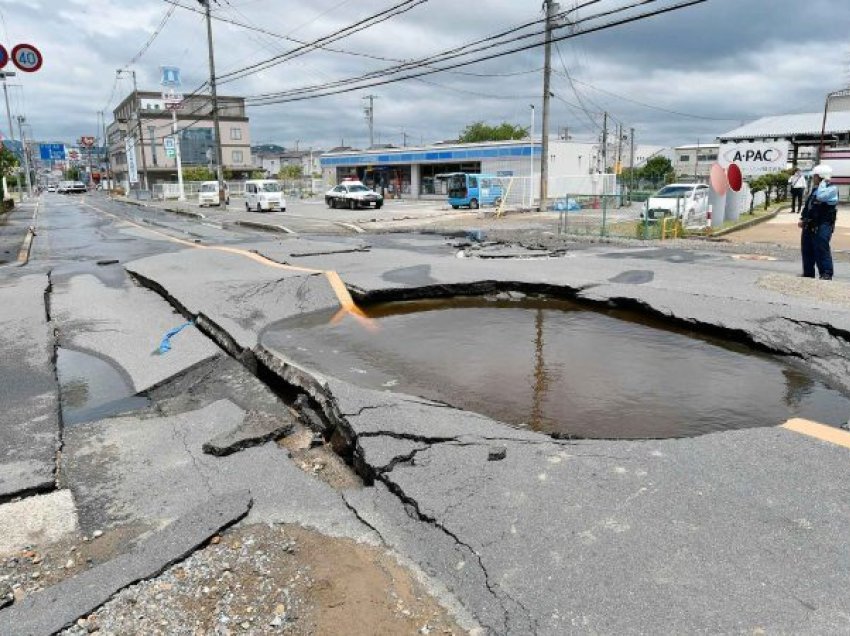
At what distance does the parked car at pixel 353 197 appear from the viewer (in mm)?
35831

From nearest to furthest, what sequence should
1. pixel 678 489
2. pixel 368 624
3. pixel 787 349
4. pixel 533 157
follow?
pixel 368 624 < pixel 678 489 < pixel 787 349 < pixel 533 157

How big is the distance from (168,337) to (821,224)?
959 centimetres

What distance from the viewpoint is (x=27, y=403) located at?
5098 mm

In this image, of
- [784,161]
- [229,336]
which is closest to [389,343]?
[229,336]

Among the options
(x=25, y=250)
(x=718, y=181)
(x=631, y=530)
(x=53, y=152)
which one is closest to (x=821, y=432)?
(x=631, y=530)

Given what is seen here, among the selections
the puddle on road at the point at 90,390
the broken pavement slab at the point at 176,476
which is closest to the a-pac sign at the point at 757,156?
the puddle on road at the point at 90,390

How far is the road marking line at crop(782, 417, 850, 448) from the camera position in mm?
3854

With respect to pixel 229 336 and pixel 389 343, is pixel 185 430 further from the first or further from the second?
pixel 389 343

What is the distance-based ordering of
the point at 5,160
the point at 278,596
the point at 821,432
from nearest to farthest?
the point at 278,596 < the point at 821,432 < the point at 5,160

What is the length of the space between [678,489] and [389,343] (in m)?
4.29

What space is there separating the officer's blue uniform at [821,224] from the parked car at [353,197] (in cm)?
2863

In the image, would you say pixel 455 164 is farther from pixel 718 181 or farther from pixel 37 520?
pixel 37 520

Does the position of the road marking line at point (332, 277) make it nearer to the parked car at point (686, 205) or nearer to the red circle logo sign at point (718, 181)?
the parked car at point (686, 205)

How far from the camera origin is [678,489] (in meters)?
3.29
